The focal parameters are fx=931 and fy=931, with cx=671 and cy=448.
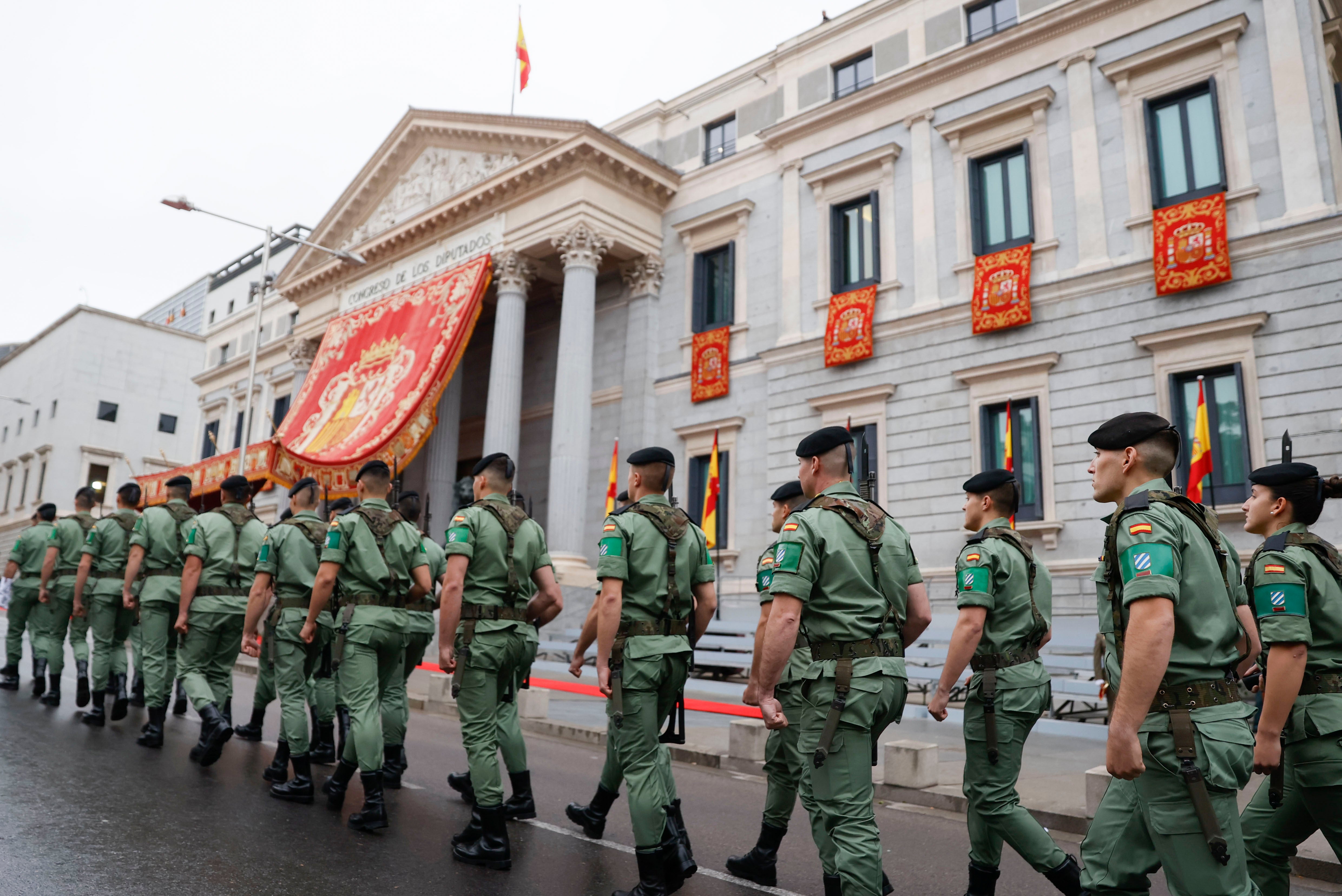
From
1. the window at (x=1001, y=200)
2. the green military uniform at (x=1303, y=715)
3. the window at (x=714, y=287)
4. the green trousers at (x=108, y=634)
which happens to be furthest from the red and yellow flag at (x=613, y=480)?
the green military uniform at (x=1303, y=715)

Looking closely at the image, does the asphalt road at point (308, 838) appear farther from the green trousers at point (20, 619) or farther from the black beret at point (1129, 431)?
the green trousers at point (20, 619)

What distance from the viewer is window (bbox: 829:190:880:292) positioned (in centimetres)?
2014

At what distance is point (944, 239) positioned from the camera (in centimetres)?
1891

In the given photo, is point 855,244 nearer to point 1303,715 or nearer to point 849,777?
point 1303,715

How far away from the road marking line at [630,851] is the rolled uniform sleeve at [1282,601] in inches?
100

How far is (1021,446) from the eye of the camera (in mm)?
17359

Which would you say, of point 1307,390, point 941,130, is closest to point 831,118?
point 941,130

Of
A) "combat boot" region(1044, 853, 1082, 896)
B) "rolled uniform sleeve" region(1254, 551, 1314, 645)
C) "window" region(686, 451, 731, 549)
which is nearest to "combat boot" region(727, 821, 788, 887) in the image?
"combat boot" region(1044, 853, 1082, 896)

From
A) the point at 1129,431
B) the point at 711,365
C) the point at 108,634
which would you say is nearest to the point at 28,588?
the point at 108,634

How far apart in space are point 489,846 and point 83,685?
7.11m

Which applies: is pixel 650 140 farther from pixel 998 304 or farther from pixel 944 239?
pixel 998 304

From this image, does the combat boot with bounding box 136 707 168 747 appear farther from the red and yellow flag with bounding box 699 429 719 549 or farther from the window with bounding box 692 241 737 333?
the window with bounding box 692 241 737 333

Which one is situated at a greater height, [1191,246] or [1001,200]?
[1001,200]

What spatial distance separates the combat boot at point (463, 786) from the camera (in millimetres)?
6543
